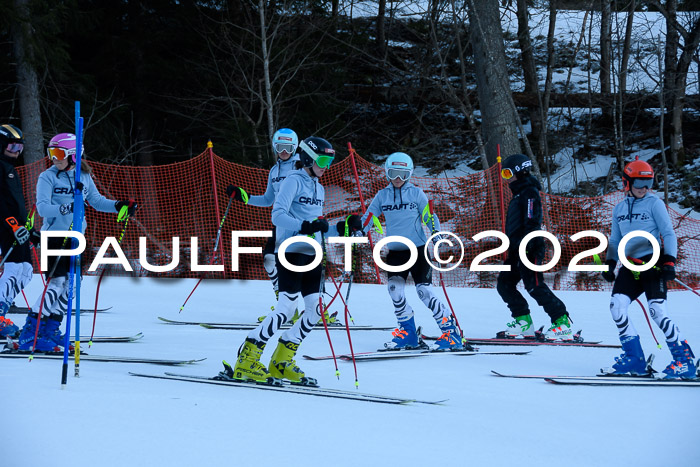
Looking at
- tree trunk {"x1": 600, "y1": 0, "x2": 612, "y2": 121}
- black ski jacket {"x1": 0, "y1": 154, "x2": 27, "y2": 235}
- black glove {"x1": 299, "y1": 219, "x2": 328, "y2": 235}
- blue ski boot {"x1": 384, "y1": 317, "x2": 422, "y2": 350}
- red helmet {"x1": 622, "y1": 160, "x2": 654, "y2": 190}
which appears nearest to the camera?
black glove {"x1": 299, "y1": 219, "x2": 328, "y2": 235}

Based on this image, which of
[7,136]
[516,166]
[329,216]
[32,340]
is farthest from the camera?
[329,216]

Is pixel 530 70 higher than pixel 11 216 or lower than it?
higher

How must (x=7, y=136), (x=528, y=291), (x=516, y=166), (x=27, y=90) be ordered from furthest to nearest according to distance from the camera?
(x=27, y=90) < (x=516, y=166) < (x=528, y=291) < (x=7, y=136)

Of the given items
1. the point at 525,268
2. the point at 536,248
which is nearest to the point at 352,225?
the point at 525,268

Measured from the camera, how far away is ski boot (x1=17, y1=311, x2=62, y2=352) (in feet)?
19.3

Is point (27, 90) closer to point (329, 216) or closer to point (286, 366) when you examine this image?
point (329, 216)

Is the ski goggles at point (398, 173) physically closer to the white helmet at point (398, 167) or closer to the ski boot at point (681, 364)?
Answer: the white helmet at point (398, 167)

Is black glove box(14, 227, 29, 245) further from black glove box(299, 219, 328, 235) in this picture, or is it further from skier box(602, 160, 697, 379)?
skier box(602, 160, 697, 379)

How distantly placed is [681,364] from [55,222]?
505 centimetres

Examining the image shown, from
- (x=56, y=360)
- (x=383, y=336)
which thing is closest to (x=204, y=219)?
(x=383, y=336)

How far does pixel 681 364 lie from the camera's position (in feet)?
17.7

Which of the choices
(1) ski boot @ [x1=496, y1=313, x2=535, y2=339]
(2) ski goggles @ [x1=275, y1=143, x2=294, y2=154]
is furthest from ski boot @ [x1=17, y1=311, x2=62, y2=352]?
(1) ski boot @ [x1=496, y1=313, x2=535, y2=339]

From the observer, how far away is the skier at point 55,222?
230 inches

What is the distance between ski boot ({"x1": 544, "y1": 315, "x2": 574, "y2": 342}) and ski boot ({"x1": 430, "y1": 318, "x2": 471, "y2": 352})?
1.20m
